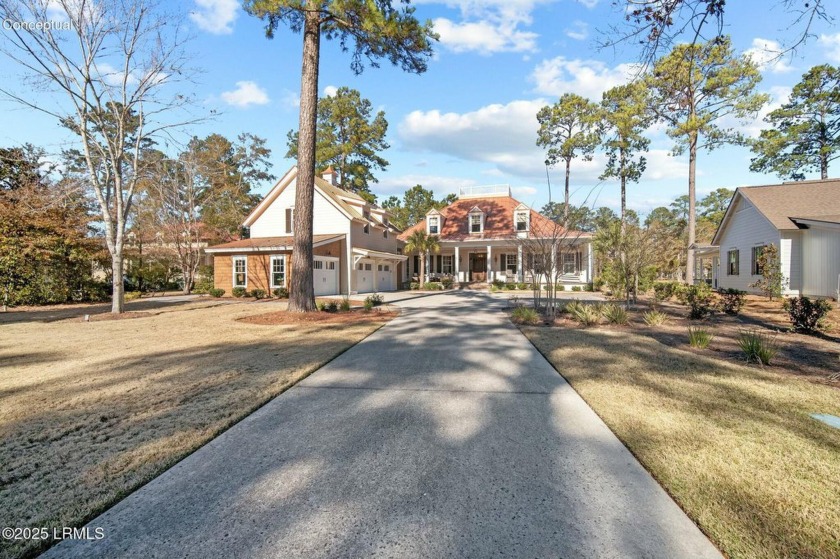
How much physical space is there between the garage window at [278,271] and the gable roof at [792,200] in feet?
77.4

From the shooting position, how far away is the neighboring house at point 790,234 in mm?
14633

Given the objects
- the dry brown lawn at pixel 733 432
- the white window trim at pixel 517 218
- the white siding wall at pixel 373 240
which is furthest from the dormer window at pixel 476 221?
the dry brown lawn at pixel 733 432

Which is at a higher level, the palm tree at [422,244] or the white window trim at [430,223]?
the white window trim at [430,223]

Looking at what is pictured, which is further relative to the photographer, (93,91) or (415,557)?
(93,91)

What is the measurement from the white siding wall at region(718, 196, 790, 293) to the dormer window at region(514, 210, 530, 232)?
12.1 meters

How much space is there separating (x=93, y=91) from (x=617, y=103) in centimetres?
3170

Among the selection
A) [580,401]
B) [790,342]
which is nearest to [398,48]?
[580,401]

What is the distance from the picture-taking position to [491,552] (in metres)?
1.94

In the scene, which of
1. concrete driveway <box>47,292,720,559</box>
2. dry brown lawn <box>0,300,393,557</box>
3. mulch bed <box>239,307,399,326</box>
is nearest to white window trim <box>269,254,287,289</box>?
mulch bed <box>239,307,399,326</box>

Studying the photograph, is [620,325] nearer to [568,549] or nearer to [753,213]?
[568,549]

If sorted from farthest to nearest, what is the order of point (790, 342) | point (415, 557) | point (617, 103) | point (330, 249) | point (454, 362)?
point (617, 103) → point (330, 249) → point (790, 342) → point (454, 362) → point (415, 557)

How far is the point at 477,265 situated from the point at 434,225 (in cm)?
494

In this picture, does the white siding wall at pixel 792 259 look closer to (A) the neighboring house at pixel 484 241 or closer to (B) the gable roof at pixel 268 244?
(A) the neighboring house at pixel 484 241

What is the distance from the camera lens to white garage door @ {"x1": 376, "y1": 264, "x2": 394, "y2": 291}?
26970 mm
